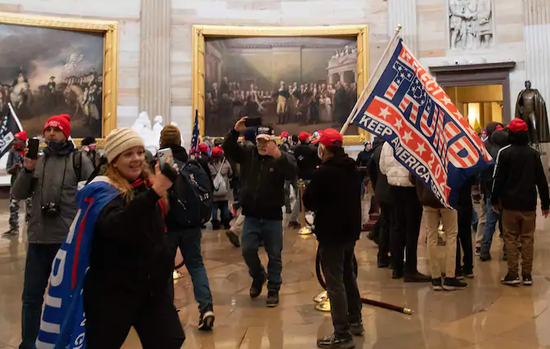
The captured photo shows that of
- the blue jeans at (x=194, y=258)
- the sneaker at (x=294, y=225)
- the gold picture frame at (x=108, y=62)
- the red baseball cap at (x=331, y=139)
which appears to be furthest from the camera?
the gold picture frame at (x=108, y=62)

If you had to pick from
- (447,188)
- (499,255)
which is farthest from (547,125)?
(447,188)

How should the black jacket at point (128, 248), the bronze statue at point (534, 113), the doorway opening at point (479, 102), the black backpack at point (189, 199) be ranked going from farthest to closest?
the doorway opening at point (479, 102), the bronze statue at point (534, 113), the black backpack at point (189, 199), the black jacket at point (128, 248)

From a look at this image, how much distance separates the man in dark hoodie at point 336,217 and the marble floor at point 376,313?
0.96 ft

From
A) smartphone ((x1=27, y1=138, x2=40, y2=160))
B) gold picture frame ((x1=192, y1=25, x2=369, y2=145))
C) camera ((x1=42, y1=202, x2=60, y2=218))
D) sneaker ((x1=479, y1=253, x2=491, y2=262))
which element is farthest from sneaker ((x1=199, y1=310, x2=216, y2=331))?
gold picture frame ((x1=192, y1=25, x2=369, y2=145))

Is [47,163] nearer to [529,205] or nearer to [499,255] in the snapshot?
[529,205]

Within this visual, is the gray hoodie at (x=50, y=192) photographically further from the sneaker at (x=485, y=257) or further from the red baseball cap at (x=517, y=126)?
the sneaker at (x=485, y=257)

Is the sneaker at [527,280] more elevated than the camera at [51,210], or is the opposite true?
the camera at [51,210]

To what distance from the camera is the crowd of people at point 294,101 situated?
15438mm

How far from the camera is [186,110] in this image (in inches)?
599

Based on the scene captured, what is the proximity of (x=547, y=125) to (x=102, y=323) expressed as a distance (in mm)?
14082

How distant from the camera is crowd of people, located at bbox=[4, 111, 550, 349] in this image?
206 cm

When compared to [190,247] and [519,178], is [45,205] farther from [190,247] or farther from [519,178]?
[519,178]

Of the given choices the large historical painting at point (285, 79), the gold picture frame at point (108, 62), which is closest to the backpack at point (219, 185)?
the large historical painting at point (285, 79)

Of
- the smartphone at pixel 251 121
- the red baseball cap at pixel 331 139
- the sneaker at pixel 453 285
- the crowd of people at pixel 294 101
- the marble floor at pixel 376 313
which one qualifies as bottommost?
the marble floor at pixel 376 313
